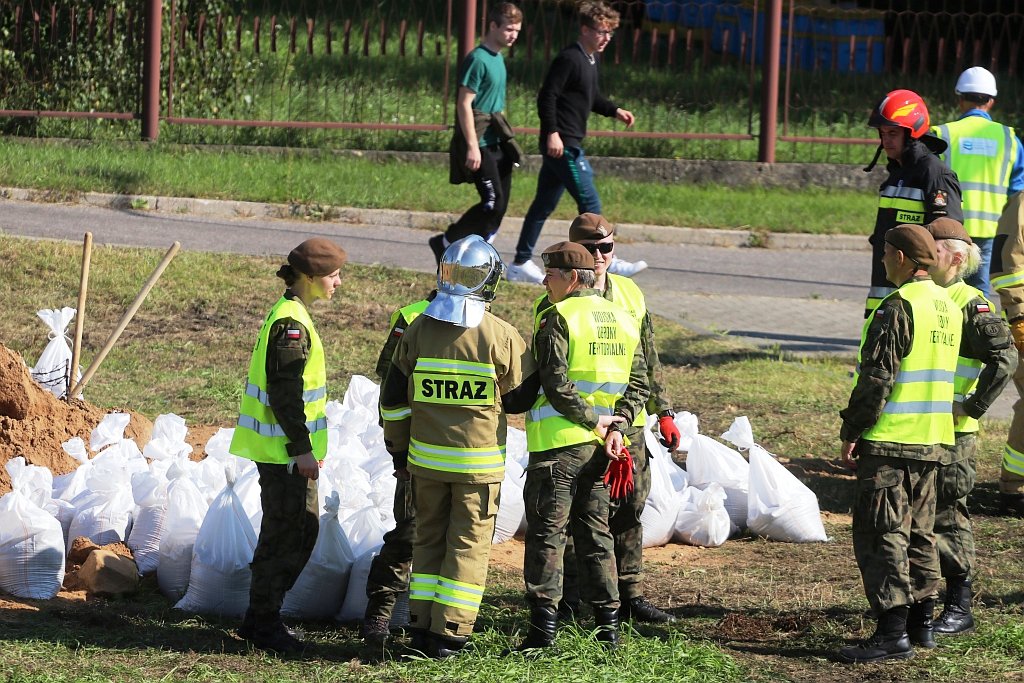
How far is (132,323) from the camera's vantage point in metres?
9.84

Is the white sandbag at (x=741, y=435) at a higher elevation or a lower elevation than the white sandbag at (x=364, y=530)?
higher

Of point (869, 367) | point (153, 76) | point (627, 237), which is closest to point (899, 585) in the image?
point (869, 367)

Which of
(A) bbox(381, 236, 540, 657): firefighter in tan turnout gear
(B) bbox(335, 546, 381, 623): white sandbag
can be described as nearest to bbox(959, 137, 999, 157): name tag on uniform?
(A) bbox(381, 236, 540, 657): firefighter in tan turnout gear

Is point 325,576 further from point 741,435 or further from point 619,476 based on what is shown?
point 741,435

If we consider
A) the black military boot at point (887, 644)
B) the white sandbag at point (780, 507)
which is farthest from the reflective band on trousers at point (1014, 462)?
the black military boot at point (887, 644)

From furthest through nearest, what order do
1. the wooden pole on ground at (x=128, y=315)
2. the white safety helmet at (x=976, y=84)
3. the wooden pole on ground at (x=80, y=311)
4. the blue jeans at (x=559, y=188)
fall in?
the blue jeans at (x=559, y=188), the white safety helmet at (x=976, y=84), the wooden pole on ground at (x=80, y=311), the wooden pole on ground at (x=128, y=315)

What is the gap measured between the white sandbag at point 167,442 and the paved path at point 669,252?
4474mm

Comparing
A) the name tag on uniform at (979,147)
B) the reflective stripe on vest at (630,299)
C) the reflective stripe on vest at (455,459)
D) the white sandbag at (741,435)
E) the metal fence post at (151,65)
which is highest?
the metal fence post at (151,65)

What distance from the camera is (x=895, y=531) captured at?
523 cm

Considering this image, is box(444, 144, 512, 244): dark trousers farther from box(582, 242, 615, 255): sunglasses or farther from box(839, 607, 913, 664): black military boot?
box(839, 607, 913, 664): black military boot

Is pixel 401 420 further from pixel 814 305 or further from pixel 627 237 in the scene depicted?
pixel 627 237

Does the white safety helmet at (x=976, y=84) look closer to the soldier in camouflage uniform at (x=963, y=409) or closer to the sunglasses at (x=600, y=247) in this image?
the soldier in camouflage uniform at (x=963, y=409)

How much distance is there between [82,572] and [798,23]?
48.5 feet

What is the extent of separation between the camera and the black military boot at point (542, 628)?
512 centimetres
